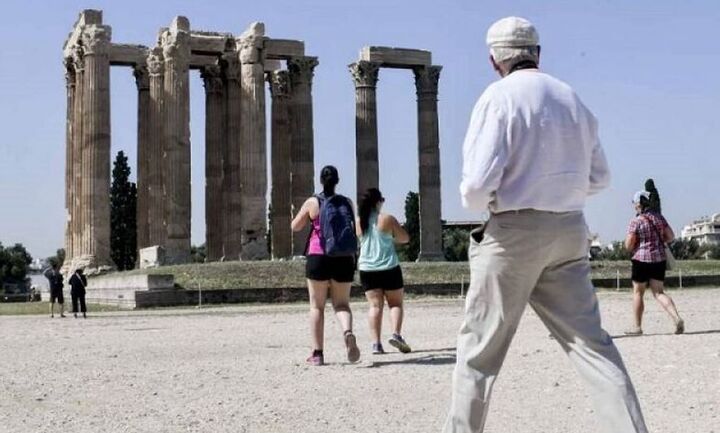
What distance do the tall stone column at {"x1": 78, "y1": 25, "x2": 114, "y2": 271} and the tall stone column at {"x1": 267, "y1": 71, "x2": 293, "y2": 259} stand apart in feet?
29.7

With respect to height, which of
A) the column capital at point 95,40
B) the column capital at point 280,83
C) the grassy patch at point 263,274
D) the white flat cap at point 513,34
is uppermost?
the column capital at point 95,40

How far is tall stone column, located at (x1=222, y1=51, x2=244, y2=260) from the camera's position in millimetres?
50062

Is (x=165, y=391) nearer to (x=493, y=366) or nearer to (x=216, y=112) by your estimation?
(x=493, y=366)

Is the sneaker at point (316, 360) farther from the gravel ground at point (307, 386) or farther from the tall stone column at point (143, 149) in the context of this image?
the tall stone column at point (143, 149)

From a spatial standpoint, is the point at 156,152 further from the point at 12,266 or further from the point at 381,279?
the point at 12,266

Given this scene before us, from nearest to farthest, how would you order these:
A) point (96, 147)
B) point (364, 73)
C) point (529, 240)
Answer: point (529, 240), point (96, 147), point (364, 73)

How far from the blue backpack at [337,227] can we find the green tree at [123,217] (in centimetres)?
5658

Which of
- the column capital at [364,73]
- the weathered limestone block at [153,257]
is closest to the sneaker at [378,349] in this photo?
the weathered limestone block at [153,257]

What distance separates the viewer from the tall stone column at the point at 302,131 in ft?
172

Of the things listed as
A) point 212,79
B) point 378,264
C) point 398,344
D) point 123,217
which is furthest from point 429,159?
point 398,344

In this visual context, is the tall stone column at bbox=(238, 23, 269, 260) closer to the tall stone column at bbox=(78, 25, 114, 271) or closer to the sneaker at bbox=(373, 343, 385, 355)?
the tall stone column at bbox=(78, 25, 114, 271)

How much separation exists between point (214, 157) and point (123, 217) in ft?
61.0

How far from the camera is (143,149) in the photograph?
52.1 meters

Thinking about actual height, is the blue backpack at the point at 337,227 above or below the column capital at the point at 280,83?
below
